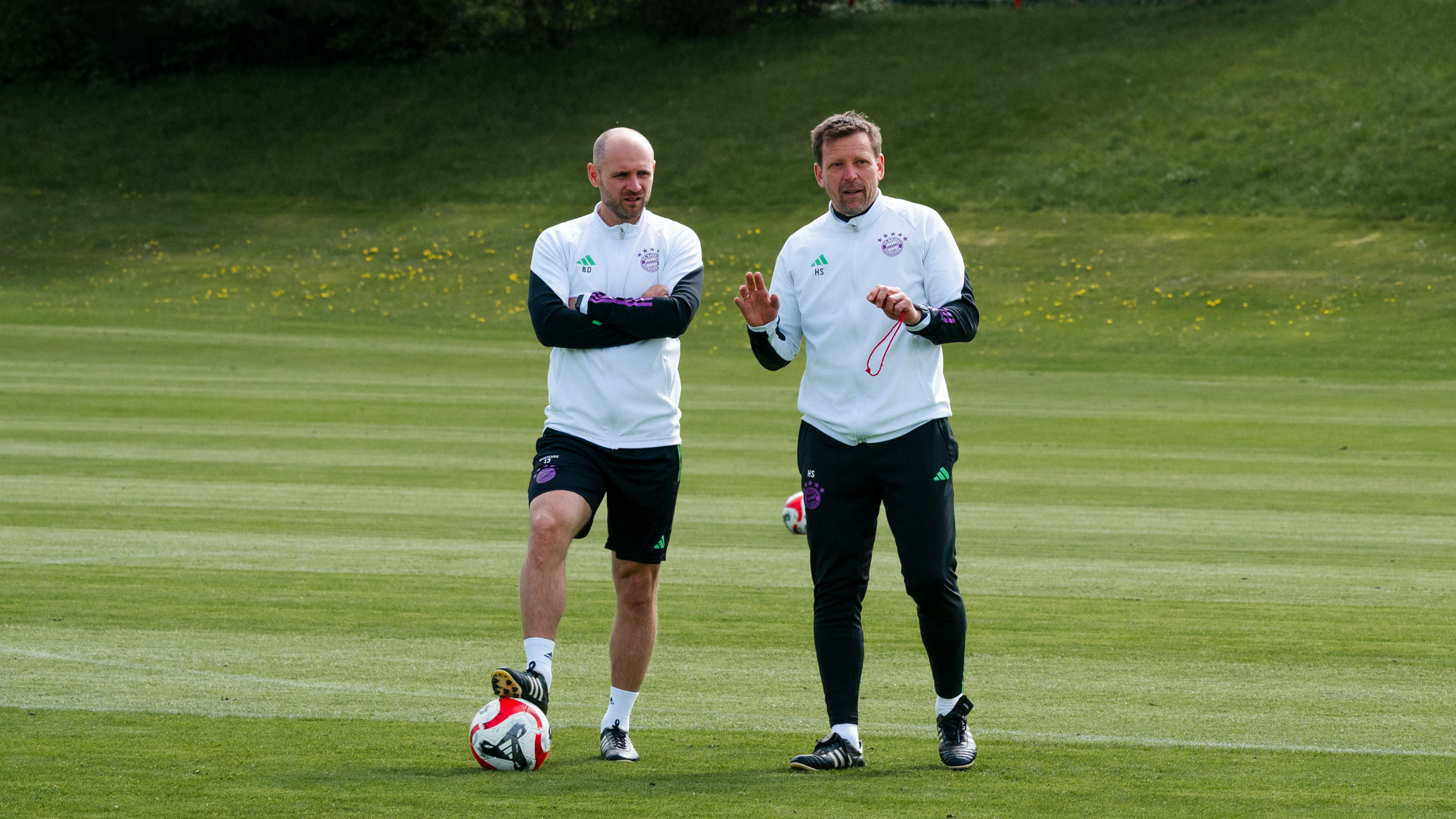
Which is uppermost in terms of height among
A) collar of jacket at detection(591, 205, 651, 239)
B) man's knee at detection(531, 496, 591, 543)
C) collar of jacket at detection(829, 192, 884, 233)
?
collar of jacket at detection(829, 192, 884, 233)

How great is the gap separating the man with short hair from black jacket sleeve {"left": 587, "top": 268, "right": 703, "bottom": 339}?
0.93 ft

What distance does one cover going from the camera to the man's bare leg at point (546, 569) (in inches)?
224

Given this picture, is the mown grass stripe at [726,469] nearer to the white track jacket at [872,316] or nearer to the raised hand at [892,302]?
the white track jacket at [872,316]

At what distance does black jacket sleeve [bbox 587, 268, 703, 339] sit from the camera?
5.88 metres

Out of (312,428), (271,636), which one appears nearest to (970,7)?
(312,428)

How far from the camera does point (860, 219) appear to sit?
5.74 metres

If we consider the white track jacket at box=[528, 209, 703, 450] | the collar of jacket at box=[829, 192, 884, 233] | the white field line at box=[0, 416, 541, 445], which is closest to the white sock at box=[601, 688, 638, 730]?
the white track jacket at box=[528, 209, 703, 450]

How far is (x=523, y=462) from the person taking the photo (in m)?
15.2

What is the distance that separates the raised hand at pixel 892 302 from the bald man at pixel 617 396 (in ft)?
2.67

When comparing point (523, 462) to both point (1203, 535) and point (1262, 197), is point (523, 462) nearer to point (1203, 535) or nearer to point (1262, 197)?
point (1203, 535)

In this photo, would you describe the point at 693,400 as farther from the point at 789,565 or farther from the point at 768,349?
the point at 768,349

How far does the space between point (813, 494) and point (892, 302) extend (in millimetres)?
790

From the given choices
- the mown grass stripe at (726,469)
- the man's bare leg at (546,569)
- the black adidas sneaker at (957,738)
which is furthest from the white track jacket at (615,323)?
the mown grass stripe at (726,469)

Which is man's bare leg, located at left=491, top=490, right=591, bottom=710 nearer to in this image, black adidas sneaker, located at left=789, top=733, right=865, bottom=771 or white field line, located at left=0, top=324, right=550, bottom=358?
black adidas sneaker, located at left=789, top=733, right=865, bottom=771
